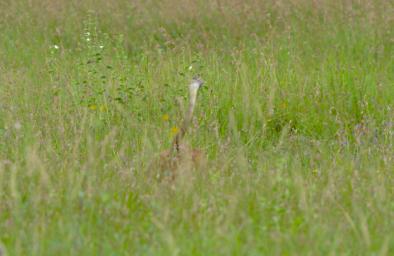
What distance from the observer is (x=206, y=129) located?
Answer: 15.8 ft

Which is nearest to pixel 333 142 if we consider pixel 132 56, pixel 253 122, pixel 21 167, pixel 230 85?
pixel 253 122

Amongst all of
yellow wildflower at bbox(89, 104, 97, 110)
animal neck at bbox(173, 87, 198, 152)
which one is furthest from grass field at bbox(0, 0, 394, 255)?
animal neck at bbox(173, 87, 198, 152)

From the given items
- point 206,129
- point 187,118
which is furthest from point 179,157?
point 206,129

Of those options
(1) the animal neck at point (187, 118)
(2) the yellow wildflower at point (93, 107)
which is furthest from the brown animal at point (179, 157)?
(2) the yellow wildflower at point (93, 107)

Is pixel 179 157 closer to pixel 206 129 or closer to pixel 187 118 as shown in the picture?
pixel 187 118

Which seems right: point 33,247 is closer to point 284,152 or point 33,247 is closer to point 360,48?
point 284,152

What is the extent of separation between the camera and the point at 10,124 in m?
4.54

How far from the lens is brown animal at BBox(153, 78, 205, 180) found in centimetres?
351

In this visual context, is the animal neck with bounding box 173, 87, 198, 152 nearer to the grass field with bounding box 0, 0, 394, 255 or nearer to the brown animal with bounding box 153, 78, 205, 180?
the brown animal with bounding box 153, 78, 205, 180

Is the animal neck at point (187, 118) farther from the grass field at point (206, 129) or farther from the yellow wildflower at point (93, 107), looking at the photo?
the yellow wildflower at point (93, 107)

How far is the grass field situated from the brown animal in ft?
0.22

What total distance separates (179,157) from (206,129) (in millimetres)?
1103

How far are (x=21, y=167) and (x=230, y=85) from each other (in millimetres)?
2144

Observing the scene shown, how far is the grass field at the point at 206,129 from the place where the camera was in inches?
115
